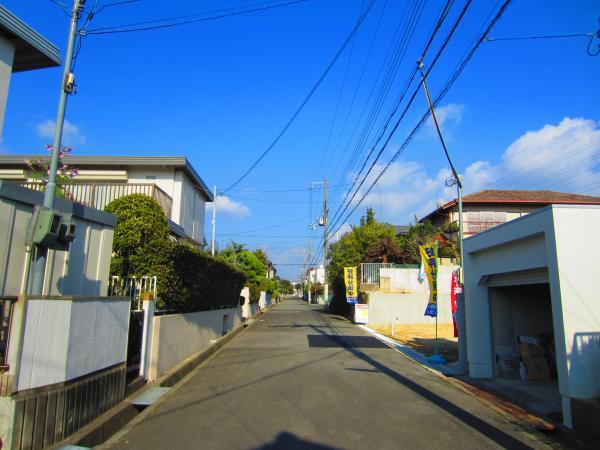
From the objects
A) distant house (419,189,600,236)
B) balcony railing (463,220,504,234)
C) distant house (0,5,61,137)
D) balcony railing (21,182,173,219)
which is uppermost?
distant house (419,189,600,236)

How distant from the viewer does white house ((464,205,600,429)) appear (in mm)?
7086

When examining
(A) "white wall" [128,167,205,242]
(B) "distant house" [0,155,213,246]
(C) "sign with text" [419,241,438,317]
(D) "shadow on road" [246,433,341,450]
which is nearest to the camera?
(D) "shadow on road" [246,433,341,450]

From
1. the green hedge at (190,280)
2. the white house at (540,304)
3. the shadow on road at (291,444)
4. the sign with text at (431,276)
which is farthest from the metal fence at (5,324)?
the sign with text at (431,276)

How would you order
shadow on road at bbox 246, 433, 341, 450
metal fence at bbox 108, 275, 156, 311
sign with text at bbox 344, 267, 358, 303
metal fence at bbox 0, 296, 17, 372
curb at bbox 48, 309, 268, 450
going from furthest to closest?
1. sign with text at bbox 344, 267, 358, 303
2. metal fence at bbox 108, 275, 156, 311
3. shadow on road at bbox 246, 433, 341, 450
4. curb at bbox 48, 309, 268, 450
5. metal fence at bbox 0, 296, 17, 372

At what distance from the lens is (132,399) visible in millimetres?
7793

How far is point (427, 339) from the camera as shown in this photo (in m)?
20.2

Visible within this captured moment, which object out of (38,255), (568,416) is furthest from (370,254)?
(38,255)

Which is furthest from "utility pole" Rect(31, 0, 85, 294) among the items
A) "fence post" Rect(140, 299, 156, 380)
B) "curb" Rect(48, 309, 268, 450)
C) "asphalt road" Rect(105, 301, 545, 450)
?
"fence post" Rect(140, 299, 156, 380)

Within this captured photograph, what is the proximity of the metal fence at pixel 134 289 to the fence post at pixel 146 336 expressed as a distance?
125mm

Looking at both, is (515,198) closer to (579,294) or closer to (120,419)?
(579,294)

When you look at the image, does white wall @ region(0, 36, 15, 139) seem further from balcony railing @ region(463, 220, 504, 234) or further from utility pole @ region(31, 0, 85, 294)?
balcony railing @ region(463, 220, 504, 234)

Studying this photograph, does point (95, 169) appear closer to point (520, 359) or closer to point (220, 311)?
point (220, 311)

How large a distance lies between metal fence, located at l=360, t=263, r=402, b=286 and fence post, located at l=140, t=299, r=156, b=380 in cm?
2293

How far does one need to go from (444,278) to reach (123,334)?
2520cm
